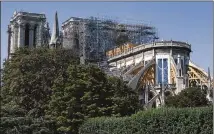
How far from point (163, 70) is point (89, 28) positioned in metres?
19.9

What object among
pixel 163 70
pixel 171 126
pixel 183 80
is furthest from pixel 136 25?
pixel 171 126

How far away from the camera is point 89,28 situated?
103062mm

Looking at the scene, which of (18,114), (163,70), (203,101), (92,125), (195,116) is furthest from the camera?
(163,70)

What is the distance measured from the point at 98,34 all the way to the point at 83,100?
63131mm

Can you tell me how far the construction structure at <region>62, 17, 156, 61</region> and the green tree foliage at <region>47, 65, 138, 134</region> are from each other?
51.3 m

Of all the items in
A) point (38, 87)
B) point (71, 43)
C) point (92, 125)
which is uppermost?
A: point (71, 43)

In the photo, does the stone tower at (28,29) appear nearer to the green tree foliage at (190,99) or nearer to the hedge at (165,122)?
the green tree foliage at (190,99)

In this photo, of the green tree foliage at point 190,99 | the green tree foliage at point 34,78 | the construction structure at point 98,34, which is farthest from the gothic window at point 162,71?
the green tree foliage at point 34,78

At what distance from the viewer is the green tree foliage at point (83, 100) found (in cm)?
4147

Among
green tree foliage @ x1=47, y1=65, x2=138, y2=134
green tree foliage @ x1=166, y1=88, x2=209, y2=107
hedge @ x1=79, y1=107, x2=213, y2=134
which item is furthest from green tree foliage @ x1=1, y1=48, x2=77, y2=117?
green tree foliage @ x1=166, y1=88, x2=209, y2=107

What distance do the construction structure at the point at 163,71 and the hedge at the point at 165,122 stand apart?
49466mm

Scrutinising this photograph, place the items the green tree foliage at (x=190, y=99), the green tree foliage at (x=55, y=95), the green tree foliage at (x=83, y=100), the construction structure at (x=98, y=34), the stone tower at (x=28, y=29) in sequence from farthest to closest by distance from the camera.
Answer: the stone tower at (x=28, y=29), the construction structure at (x=98, y=34), the green tree foliage at (x=190, y=99), the green tree foliage at (x=55, y=95), the green tree foliage at (x=83, y=100)

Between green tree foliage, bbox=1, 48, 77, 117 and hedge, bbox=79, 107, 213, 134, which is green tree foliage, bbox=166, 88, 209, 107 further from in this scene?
hedge, bbox=79, 107, 213, 134

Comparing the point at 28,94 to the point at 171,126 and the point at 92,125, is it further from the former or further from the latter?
the point at 171,126
